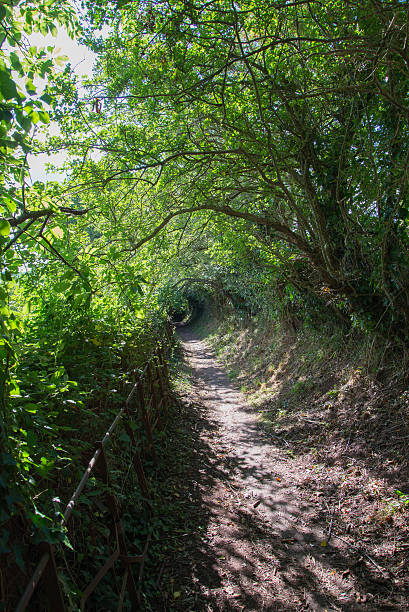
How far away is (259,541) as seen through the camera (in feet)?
13.2

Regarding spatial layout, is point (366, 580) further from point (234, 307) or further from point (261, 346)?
point (234, 307)

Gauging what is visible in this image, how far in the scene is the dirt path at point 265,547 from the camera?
10.6 ft

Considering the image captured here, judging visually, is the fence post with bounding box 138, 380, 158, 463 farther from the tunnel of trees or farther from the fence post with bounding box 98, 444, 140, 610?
the fence post with bounding box 98, 444, 140, 610

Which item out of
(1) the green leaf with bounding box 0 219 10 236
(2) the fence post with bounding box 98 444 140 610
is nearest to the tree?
(2) the fence post with bounding box 98 444 140 610

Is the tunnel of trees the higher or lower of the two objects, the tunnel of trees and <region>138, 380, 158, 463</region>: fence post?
the higher

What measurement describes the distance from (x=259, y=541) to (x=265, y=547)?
11 centimetres

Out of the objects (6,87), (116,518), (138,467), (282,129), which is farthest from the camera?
(282,129)

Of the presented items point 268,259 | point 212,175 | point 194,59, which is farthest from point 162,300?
point 194,59

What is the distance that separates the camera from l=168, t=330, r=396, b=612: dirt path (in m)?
3.22

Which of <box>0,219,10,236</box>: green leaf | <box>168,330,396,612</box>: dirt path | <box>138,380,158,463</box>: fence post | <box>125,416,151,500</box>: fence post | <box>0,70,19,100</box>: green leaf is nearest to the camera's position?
<box>0,70,19,100</box>: green leaf

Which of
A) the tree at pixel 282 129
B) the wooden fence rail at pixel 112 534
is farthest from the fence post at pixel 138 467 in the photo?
the tree at pixel 282 129

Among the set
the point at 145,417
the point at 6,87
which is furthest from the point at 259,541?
the point at 6,87

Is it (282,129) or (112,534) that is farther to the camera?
(282,129)

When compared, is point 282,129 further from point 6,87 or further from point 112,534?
point 112,534
